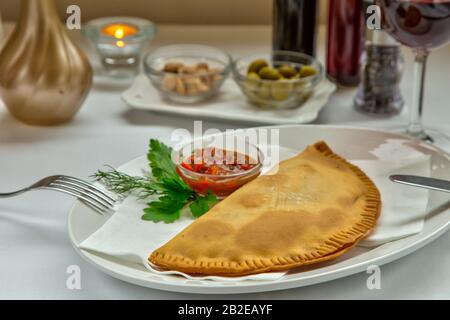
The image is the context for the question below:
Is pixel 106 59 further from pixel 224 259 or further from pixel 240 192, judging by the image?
pixel 224 259

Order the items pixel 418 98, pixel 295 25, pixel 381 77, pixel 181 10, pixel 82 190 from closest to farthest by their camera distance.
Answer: pixel 82 190
pixel 418 98
pixel 381 77
pixel 295 25
pixel 181 10

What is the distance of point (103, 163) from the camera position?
1.19 m

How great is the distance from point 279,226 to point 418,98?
1.47ft

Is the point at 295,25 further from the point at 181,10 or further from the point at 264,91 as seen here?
the point at 181,10

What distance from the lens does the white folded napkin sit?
2.88 ft

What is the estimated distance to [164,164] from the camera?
109cm

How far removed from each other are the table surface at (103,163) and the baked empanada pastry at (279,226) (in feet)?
0.12

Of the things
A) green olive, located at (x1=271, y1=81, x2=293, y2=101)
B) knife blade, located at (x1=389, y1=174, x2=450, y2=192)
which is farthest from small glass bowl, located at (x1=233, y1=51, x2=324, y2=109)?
knife blade, located at (x1=389, y1=174, x2=450, y2=192)

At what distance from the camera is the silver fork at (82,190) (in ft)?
3.22

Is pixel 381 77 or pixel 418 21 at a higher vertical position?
pixel 418 21

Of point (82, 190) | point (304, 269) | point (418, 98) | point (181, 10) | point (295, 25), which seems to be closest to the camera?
point (304, 269)

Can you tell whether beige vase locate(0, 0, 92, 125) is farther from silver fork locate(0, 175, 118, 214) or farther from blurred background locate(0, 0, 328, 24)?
blurred background locate(0, 0, 328, 24)

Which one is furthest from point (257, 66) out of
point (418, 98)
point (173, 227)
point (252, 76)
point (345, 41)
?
point (173, 227)
